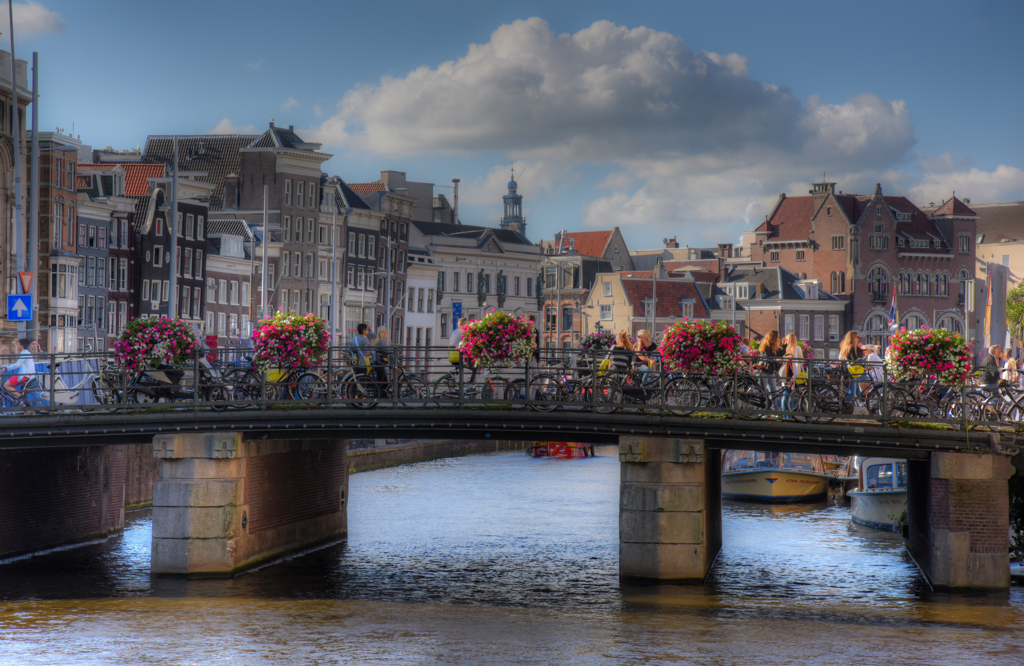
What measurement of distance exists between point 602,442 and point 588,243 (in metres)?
114

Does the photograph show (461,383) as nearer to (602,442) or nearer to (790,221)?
(602,442)

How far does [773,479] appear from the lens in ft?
143

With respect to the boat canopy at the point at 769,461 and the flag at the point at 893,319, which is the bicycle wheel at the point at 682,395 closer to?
the flag at the point at 893,319

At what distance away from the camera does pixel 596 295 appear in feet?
395

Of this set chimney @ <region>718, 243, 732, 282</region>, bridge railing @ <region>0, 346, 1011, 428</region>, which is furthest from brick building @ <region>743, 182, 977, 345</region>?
bridge railing @ <region>0, 346, 1011, 428</region>

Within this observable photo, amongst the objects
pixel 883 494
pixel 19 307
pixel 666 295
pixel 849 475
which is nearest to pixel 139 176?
pixel 849 475

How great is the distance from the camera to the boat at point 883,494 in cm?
3466

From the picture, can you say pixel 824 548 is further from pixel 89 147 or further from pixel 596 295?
pixel 596 295

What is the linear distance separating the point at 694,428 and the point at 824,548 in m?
9.46

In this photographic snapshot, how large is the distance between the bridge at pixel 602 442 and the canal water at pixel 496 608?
650 millimetres

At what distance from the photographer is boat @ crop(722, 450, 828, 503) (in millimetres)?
43750

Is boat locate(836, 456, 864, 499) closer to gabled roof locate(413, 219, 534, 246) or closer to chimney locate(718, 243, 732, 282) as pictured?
gabled roof locate(413, 219, 534, 246)

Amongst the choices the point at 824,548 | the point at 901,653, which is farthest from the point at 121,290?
the point at 901,653

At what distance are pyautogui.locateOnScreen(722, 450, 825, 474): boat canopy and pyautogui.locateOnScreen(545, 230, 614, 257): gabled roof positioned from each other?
90.2m
